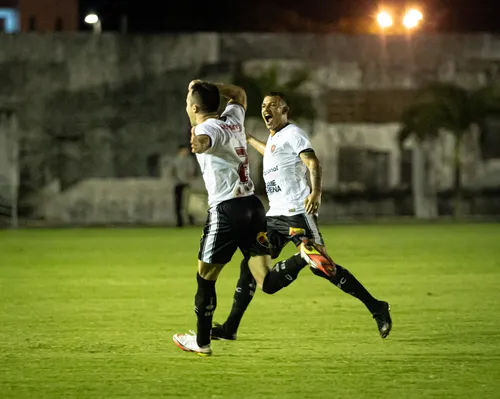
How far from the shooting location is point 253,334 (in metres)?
9.62

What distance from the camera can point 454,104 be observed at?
3497cm

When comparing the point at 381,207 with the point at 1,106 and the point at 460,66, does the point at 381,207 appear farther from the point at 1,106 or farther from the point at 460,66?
the point at 1,106

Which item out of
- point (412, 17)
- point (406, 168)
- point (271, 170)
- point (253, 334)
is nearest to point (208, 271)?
point (253, 334)

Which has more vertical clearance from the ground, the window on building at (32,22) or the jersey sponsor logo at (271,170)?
the window on building at (32,22)

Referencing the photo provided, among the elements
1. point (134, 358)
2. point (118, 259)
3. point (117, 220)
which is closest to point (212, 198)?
point (134, 358)

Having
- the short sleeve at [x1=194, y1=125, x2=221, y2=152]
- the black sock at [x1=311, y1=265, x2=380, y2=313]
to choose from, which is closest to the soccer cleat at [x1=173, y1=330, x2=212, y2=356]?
the black sock at [x1=311, y1=265, x2=380, y2=313]

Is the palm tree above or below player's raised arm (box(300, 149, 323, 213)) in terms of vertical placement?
above

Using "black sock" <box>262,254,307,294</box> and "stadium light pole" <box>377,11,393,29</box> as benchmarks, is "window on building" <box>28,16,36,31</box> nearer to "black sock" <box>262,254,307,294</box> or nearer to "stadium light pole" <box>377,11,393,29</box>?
"stadium light pole" <box>377,11,393,29</box>

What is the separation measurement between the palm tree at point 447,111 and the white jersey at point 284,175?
25548 millimetres

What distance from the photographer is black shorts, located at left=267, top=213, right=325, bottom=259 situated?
9.45 m

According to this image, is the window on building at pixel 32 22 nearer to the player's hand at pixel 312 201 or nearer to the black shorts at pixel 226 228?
the player's hand at pixel 312 201

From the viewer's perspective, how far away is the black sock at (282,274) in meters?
9.01

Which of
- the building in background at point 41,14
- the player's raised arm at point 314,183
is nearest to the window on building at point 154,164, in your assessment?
the building in background at point 41,14

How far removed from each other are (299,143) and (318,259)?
3.58ft
